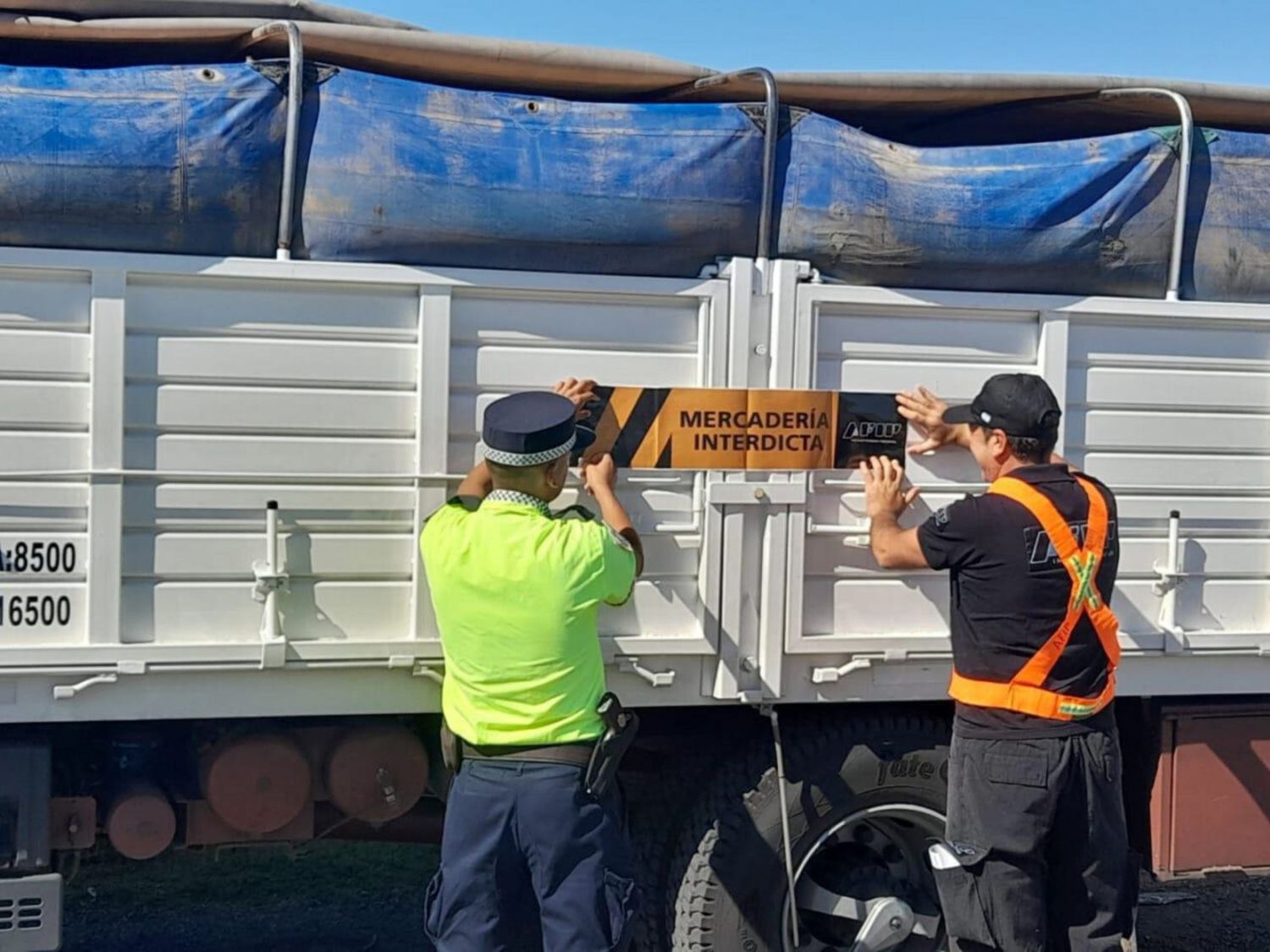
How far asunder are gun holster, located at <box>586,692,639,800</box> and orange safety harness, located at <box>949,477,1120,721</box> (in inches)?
38.0

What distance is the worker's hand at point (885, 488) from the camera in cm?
379

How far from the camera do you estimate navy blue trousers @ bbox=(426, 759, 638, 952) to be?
321 centimetres

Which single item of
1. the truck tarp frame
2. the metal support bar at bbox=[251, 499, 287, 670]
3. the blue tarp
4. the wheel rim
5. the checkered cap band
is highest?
the truck tarp frame

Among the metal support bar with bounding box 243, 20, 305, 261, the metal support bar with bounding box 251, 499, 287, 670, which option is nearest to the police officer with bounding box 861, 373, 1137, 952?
the metal support bar with bounding box 251, 499, 287, 670

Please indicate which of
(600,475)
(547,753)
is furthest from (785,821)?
(600,475)

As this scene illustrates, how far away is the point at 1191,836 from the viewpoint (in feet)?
13.6

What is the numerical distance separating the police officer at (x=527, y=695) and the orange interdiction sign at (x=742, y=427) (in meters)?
0.43

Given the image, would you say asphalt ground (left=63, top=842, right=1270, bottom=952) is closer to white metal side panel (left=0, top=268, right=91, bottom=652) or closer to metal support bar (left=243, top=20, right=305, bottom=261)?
white metal side panel (left=0, top=268, right=91, bottom=652)

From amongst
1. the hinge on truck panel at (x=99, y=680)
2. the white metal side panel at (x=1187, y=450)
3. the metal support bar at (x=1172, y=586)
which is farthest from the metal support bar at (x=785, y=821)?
the hinge on truck panel at (x=99, y=680)

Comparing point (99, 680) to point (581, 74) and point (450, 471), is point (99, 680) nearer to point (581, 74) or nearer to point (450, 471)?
point (450, 471)

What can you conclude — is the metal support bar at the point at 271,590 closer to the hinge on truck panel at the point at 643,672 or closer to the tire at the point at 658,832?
the hinge on truck panel at the point at 643,672

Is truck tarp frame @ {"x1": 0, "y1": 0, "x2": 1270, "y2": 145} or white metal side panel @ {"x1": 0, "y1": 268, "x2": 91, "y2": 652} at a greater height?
truck tarp frame @ {"x1": 0, "y1": 0, "x2": 1270, "y2": 145}

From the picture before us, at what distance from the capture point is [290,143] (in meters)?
3.53

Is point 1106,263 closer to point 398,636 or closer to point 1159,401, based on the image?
point 1159,401
